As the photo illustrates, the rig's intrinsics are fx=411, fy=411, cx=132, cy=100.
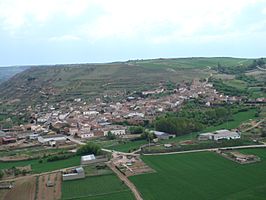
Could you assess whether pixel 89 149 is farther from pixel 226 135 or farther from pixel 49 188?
pixel 226 135

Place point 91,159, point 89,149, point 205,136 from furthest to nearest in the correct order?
point 205,136, point 89,149, point 91,159

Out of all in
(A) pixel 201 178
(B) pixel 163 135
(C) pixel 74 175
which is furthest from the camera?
(B) pixel 163 135

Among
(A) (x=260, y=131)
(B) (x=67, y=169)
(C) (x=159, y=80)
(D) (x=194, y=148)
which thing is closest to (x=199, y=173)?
(D) (x=194, y=148)

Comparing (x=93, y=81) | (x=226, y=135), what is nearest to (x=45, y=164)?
(x=226, y=135)

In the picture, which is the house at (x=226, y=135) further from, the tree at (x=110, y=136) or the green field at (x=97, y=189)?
the green field at (x=97, y=189)

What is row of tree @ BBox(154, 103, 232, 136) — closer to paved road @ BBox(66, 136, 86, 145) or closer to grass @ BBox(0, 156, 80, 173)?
paved road @ BBox(66, 136, 86, 145)

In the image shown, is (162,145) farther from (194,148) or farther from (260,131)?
(260,131)

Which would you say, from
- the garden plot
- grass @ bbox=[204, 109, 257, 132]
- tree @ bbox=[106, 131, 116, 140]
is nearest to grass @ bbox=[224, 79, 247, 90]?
grass @ bbox=[204, 109, 257, 132]

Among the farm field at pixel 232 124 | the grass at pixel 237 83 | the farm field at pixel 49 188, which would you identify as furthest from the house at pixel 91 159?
the grass at pixel 237 83
